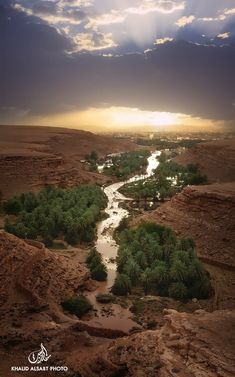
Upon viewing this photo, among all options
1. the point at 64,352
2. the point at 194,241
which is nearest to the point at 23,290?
the point at 64,352

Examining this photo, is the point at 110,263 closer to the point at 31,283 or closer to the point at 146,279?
the point at 146,279

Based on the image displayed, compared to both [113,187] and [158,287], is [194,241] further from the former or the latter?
[113,187]

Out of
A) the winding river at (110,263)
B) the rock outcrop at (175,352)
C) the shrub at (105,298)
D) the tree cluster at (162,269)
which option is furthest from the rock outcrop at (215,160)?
the rock outcrop at (175,352)

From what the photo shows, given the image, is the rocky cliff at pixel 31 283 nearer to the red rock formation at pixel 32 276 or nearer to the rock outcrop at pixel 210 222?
the red rock formation at pixel 32 276

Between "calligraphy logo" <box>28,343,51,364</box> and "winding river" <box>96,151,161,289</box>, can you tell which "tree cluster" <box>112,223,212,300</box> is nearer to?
"winding river" <box>96,151,161,289</box>

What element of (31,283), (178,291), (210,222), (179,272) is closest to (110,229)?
(210,222)

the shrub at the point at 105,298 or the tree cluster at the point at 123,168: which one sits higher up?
the tree cluster at the point at 123,168

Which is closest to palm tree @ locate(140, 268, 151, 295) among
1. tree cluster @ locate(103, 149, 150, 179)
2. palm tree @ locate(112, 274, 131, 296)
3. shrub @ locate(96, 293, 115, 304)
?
palm tree @ locate(112, 274, 131, 296)

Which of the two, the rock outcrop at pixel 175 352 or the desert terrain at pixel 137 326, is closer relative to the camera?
the rock outcrop at pixel 175 352
